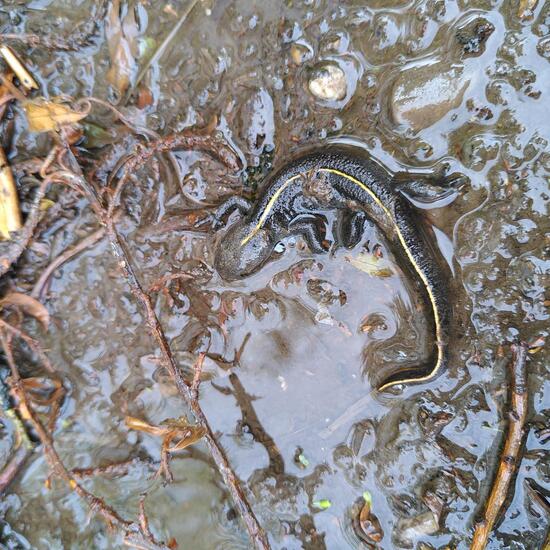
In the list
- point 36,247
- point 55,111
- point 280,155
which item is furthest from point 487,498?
point 55,111

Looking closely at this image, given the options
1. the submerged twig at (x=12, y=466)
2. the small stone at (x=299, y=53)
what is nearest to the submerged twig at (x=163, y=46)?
the small stone at (x=299, y=53)

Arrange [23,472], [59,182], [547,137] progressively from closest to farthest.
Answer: [547,137], [59,182], [23,472]

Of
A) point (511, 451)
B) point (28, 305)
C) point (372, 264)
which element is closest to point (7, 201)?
point (28, 305)

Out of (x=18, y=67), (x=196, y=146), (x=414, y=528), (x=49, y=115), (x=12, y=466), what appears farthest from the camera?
(x=12, y=466)

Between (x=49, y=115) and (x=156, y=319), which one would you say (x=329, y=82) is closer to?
(x=49, y=115)

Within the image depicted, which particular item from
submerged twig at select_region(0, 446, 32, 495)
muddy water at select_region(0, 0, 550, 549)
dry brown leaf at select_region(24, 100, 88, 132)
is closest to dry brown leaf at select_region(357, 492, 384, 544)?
muddy water at select_region(0, 0, 550, 549)

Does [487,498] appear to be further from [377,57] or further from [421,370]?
[377,57]

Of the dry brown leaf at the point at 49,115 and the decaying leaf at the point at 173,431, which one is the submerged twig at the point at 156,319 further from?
the dry brown leaf at the point at 49,115
